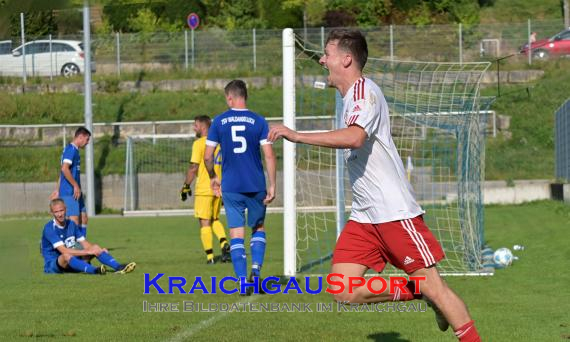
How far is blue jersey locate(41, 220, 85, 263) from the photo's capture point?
10.9m

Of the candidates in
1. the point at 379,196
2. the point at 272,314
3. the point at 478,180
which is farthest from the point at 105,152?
the point at 379,196

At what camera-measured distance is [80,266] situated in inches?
432

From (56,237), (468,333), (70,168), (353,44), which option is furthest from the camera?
(70,168)

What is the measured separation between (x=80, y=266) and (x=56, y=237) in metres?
0.45

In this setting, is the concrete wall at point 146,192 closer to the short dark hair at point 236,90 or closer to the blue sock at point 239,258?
the short dark hair at point 236,90

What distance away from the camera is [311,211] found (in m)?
14.2

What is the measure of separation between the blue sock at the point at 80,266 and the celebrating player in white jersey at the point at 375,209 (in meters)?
6.05

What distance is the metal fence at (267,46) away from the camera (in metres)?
33.8

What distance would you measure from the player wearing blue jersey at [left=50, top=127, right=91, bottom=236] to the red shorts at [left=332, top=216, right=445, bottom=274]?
25.7 feet

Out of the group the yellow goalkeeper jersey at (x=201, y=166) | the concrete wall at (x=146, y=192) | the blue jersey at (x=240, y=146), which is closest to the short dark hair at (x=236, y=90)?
the blue jersey at (x=240, y=146)

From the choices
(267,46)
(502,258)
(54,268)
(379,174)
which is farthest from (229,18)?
(379,174)

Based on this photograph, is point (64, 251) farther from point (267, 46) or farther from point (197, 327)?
point (267, 46)

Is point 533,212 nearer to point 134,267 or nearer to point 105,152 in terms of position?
point 134,267

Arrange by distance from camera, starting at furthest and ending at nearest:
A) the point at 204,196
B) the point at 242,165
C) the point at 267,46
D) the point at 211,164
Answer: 1. the point at 267,46
2. the point at 204,196
3. the point at 211,164
4. the point at 242,165
